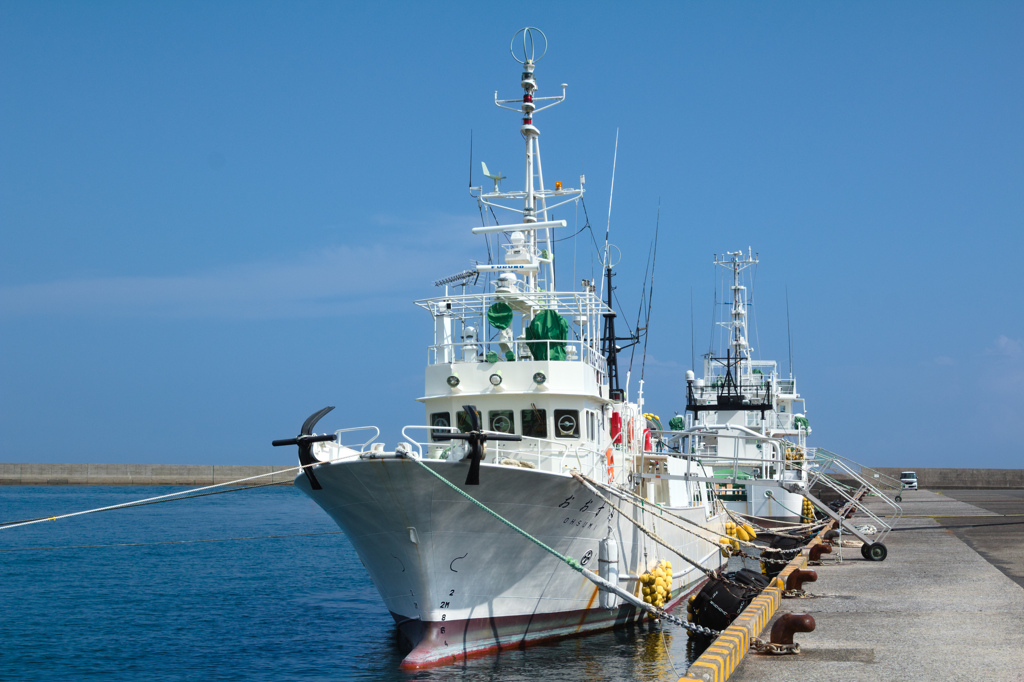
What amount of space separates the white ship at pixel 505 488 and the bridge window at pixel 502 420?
0.02m

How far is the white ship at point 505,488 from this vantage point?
45.1ft

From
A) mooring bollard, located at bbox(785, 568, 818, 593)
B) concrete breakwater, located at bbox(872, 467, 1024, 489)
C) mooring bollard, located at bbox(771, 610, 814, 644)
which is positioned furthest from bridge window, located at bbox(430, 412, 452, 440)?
concrete breakwater, located at bbox(872, 467, 1024, 489)

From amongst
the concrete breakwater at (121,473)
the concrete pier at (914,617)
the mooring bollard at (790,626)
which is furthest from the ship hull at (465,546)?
the concrete breakwater at (121,473)

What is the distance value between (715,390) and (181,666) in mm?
33318

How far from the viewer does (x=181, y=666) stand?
16453 millimetres

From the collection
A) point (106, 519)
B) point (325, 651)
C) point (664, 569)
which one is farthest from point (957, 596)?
point (106, 519)

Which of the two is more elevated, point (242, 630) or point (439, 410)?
point (439, 410)

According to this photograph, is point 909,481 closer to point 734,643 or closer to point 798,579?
point 798,579

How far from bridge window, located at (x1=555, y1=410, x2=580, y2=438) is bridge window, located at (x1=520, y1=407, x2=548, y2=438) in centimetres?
24

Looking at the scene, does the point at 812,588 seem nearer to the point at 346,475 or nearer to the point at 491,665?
the point at 491,665

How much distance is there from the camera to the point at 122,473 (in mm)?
83250

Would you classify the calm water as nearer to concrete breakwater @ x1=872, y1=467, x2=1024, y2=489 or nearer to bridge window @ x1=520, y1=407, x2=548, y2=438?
bridge window @ x1=520, y1=407, x2=548, y2=438

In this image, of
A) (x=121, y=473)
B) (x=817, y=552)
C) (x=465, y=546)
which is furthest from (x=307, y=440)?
(x=121, y=473)

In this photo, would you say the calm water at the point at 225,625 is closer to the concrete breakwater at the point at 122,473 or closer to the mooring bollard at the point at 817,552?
the mooring bollard at the point at 817,552
